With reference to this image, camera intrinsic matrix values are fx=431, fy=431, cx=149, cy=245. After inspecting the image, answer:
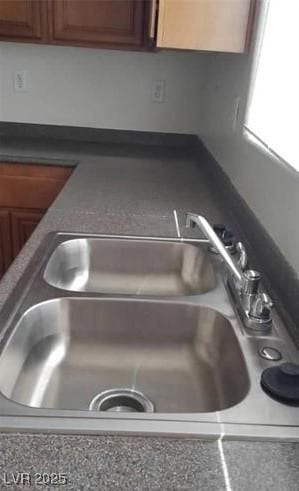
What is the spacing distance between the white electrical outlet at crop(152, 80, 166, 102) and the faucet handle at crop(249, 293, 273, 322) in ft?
5.84

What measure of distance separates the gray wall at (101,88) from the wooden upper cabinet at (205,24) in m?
0.96

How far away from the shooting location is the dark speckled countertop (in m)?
0.50

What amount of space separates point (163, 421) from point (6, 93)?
220 cm

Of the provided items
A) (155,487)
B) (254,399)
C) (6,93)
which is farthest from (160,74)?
(155,487)

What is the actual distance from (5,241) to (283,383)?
66.5 inches

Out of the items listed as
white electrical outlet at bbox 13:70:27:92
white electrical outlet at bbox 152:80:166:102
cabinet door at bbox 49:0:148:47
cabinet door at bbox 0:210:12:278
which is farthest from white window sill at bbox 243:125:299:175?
white electrical outlet at bbox 13:70:27:92

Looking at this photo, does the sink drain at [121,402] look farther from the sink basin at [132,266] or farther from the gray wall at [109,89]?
the gray wall at [109,89]

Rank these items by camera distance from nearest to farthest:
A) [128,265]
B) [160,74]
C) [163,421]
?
[163,421]
[128,265]
[160,74]

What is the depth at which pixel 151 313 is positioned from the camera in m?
0.94

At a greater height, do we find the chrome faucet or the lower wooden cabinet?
the chrome faucet

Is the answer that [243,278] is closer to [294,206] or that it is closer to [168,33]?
[294,206]

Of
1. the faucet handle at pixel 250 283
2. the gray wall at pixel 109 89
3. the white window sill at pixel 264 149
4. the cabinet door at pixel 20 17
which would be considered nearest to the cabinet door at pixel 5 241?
the gray wall at pixel 109 89

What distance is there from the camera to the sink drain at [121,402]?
2.80 ft

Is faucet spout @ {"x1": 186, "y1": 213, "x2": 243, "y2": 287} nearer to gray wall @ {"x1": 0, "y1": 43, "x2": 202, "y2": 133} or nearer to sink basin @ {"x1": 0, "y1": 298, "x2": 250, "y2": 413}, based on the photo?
sink basin @ {"x1": 0, "y1": 298, "x2": 250, "y2": 413}
